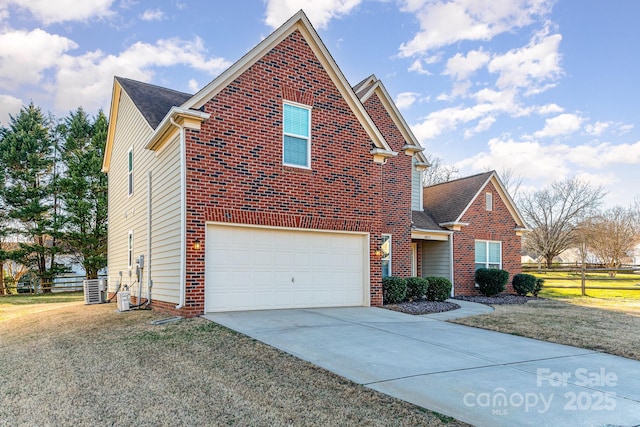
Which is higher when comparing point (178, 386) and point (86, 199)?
point (86, 199)

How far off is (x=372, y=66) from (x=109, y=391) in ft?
62.3

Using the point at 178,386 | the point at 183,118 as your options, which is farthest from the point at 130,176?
the point at 178,386

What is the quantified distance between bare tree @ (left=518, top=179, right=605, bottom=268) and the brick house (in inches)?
1562

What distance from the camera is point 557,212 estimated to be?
47.8 metres

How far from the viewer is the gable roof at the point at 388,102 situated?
17.1 meters

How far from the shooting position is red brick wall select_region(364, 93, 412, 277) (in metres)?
16.4

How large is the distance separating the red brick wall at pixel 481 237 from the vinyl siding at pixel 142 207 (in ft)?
39.1

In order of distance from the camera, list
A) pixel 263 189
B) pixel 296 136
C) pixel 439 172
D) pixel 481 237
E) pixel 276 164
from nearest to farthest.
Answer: pixel 263 189 < pixel 276 164 < pixel 296 136 < pixel 481 237 < pixel 439 172

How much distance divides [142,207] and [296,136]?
567cm

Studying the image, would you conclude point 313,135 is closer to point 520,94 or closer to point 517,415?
point 517,415

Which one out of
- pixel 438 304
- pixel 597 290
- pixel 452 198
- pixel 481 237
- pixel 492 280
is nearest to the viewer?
pixel 438 304

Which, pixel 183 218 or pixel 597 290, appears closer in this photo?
pixel 183 218

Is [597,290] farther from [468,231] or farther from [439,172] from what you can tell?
[439,172]

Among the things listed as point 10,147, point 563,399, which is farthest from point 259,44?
point 10,147
